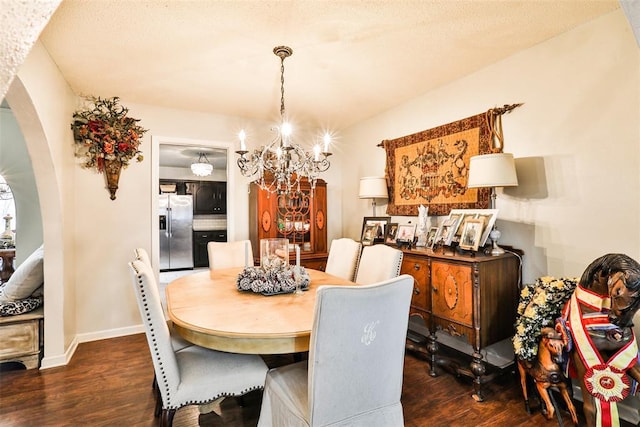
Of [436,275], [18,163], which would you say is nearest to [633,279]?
[436,275]

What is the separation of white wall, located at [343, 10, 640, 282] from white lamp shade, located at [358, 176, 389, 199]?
1.15 m

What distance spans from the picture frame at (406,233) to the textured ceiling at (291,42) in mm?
1343

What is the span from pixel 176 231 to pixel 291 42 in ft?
19.4

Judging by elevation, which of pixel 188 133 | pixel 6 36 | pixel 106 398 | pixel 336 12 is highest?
pixel 336 12

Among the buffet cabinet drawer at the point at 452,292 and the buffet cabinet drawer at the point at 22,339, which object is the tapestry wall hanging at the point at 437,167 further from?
the buffet cabinet drawer at the point at 22,339

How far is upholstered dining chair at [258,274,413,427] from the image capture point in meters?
A: 1.21

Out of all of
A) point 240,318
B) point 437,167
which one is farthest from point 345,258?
point 240,318

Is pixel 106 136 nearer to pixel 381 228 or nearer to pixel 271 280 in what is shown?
pixel 271 280

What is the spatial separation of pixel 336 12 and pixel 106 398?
9.55ft

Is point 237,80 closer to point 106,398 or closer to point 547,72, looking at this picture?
point 547,72

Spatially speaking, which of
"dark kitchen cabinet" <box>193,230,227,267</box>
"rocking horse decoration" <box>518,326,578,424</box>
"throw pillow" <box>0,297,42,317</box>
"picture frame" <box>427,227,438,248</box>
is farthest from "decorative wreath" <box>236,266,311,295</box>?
"dark kitchen cabinet" <box>193,230,227,267</box>

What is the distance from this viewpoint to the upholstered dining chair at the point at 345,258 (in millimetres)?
2723

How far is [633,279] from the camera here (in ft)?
5.02

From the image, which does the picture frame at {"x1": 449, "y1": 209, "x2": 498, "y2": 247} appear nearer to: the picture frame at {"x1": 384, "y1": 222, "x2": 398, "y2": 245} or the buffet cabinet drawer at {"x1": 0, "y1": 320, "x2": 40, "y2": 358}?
the picture frame at {"x1": 384, "y1": 222, "x2": 398, "y2": 245}
